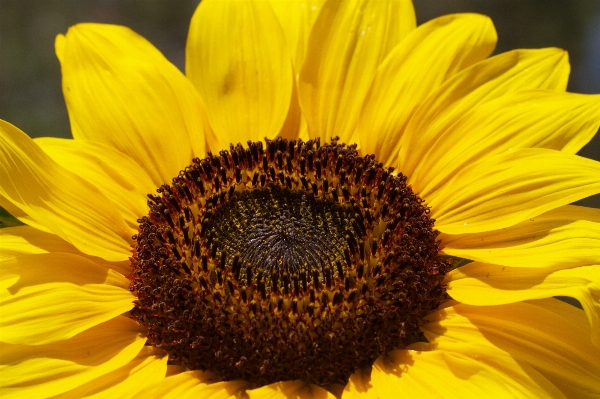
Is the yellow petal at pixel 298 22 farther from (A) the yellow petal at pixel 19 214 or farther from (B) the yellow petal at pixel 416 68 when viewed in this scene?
(A) the yellow petal at pixel 19 214

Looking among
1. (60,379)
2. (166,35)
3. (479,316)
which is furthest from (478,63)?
(166,35)

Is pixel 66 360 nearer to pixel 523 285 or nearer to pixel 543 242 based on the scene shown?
pixel 523 285

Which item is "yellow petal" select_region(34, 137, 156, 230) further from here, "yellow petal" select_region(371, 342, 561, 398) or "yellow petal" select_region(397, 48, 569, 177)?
"yellow petal" select_region(371, 342, 561, 398)

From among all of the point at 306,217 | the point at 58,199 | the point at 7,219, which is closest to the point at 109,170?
the point at 58,199

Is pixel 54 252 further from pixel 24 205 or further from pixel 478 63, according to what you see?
pixel 478 63

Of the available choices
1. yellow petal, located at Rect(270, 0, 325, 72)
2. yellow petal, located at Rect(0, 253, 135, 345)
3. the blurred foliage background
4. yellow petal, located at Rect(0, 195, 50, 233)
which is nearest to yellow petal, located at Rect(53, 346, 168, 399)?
yellow petal, located at Rect(0, 253, 135, 345)

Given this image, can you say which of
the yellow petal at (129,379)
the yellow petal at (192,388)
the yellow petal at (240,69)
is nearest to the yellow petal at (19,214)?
the yellow petal at (129,379)

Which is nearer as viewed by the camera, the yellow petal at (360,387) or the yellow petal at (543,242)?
the yellow petal at (360,387)
